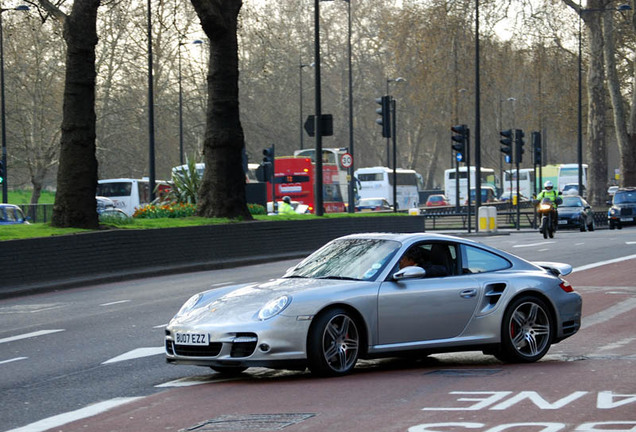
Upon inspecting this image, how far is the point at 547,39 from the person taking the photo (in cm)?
5766

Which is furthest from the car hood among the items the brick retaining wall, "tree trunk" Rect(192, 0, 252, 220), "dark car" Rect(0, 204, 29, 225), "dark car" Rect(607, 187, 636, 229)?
"dark car" Rect(607, 187, 636, 229)

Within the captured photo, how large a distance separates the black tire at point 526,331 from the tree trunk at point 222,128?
750 inches

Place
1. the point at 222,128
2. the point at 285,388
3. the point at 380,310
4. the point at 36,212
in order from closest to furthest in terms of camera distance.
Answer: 1. the point at 285,388
2. the point at 380,310
3. the point at 222,128
4. the point at 36,212

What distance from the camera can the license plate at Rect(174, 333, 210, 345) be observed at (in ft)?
32.0

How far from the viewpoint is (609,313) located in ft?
50.9

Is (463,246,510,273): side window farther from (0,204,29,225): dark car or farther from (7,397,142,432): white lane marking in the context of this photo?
(0,204,29,225): dark car

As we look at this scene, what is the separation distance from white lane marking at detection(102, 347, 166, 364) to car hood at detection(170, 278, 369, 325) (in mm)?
1808

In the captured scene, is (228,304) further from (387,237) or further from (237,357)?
(387,237)

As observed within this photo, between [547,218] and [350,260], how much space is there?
93.2 feet

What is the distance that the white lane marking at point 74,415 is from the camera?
8195mm

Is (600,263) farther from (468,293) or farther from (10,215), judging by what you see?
(10,215)

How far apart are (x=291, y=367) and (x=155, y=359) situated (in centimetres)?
256

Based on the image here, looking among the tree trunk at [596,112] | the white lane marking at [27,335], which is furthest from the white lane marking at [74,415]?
the tree trunk at [596,112]

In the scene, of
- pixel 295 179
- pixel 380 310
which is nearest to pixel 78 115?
pixel 380 310
